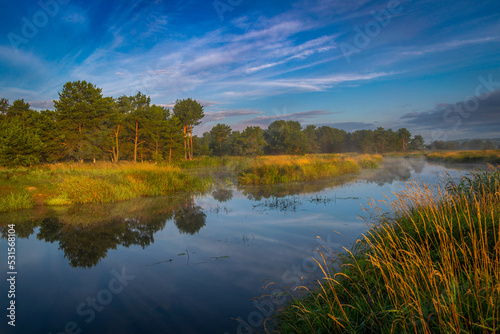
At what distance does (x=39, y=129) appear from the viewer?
2956cm

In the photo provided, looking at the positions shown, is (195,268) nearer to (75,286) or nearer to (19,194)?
(75,286)

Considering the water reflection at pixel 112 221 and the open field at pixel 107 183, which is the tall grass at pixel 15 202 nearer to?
the open field at pixel 107 183

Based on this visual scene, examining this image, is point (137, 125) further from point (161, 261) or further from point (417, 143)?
point (417, 143)

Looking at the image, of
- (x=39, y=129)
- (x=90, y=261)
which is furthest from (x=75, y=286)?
(x=39, y=129)

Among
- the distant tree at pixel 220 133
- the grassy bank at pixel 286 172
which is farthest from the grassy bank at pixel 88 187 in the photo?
the distant tree at pixel 220 133

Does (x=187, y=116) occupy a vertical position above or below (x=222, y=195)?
above

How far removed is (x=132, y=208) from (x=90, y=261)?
5.35m

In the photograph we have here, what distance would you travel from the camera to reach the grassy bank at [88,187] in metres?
12.5

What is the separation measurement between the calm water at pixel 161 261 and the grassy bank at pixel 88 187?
1.26 metres

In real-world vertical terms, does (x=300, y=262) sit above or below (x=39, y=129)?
below

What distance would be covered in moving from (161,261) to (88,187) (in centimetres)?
905

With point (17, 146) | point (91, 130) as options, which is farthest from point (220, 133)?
point (17, 146)

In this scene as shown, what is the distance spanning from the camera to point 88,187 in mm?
13219

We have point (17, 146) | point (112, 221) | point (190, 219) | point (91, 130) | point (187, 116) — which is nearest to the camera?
point (112, 221)
